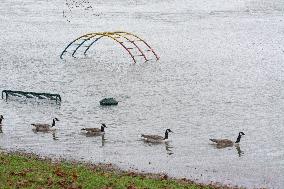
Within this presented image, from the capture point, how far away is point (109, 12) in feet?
328

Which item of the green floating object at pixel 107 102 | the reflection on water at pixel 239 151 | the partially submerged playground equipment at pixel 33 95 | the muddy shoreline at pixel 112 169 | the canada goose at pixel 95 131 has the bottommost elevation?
the muddy shoreline at pixel 112 169

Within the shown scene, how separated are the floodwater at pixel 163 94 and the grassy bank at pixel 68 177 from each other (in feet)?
9.54

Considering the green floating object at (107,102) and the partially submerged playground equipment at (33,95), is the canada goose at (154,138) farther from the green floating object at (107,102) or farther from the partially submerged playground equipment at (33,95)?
the partially submerged playground equipment at (33,95)

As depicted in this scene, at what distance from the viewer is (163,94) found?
42250mm

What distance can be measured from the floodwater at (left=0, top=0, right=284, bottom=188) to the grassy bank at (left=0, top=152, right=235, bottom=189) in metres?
2.91

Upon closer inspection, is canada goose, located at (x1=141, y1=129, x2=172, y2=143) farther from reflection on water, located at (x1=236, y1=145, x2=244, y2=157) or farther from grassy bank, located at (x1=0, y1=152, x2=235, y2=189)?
grassy bank, located at (x1=0, y1=152, x2=235, y2=189)

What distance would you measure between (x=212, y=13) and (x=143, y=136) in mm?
72803

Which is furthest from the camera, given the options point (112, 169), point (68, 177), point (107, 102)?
point (107, 102)

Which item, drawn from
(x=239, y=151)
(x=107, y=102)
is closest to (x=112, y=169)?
(x=239, y=151)

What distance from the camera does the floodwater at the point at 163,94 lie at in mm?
27734

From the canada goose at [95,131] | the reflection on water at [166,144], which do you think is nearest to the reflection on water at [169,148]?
the reflection on water at [166,144]

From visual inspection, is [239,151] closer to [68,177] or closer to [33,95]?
[68,177]

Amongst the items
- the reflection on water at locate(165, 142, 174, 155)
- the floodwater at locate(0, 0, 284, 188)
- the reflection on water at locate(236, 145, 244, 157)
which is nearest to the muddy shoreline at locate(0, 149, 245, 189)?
the floodwater at locate(0, 0, 284, 188)

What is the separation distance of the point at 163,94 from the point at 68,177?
22.7 metres
